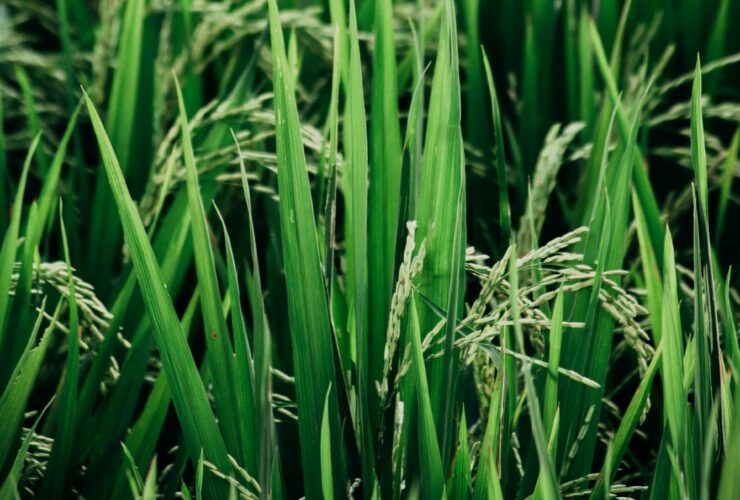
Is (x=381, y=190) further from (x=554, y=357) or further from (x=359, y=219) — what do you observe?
(x=554, y=357)

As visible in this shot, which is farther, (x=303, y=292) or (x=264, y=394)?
(x=303, y=292)

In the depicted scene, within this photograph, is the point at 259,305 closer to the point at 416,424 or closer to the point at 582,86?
the point at 416,424

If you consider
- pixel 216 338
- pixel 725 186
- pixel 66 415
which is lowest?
pixel 66 415

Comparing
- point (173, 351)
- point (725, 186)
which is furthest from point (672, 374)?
point (725, 186)

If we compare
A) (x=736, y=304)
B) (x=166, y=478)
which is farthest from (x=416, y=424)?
(x=736, y=304)

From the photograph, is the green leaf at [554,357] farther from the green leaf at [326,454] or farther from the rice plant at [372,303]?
the green leaf at [326,454]

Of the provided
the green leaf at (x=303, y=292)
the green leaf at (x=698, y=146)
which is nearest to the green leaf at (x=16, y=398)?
the green leaf at (x=303, y=292)

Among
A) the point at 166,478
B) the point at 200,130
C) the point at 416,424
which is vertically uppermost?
the point at 200,130

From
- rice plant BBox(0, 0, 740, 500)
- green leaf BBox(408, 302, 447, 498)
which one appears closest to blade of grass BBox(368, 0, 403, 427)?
rice plant BBox(0, 0, 740, 500)
